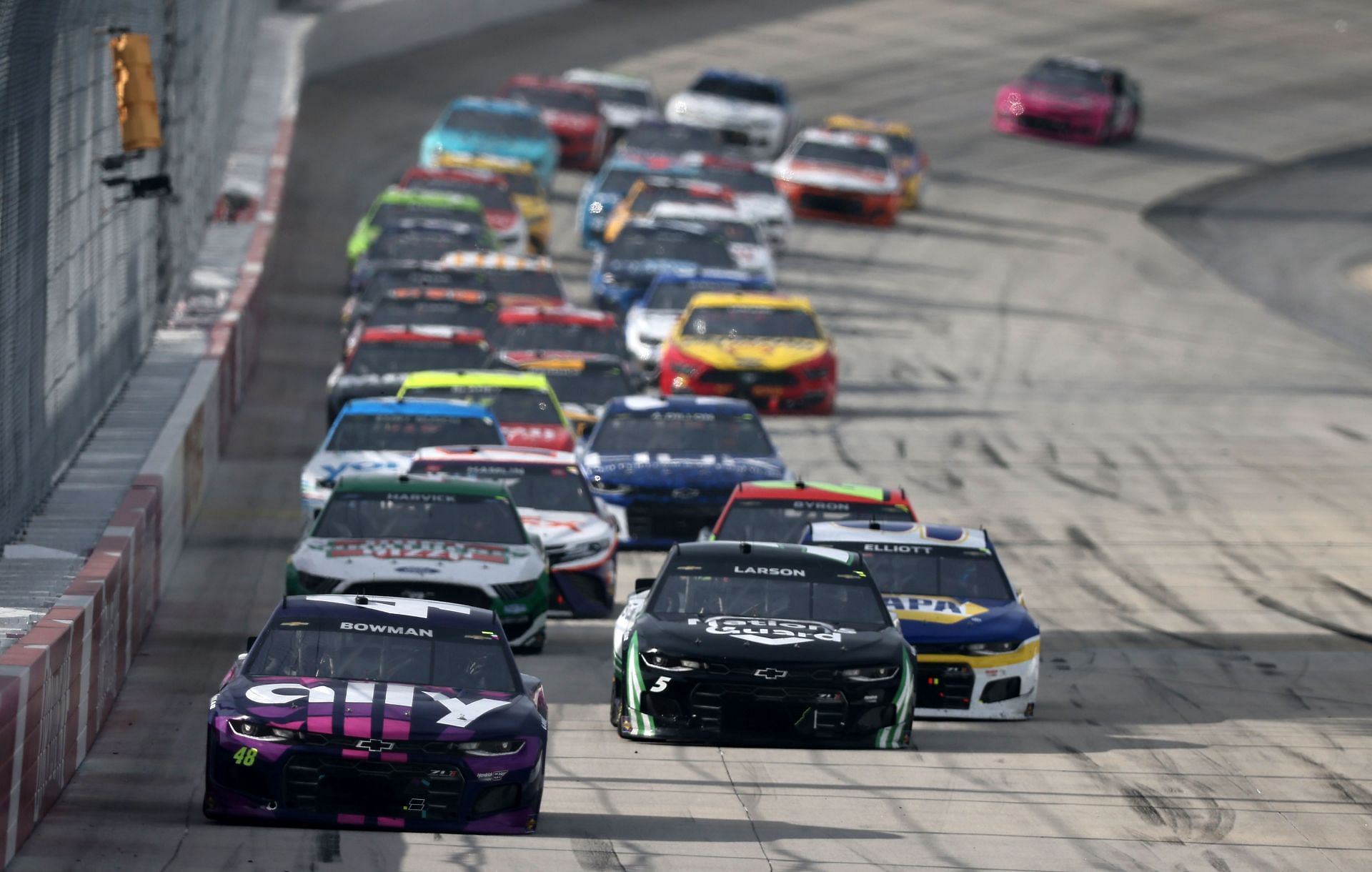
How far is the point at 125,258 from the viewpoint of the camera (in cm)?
2089

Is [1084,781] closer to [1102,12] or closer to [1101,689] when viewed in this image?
[1101,689]

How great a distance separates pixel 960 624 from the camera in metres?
14.8

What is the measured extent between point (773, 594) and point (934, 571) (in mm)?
1910

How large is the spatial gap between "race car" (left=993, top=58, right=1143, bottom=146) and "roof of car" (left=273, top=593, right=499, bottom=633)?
124 ft

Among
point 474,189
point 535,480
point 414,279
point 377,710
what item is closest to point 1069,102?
point 474,189

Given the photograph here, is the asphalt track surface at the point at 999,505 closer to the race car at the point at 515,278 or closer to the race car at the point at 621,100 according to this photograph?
the race car at the point at 515,278

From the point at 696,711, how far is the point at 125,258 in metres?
9.57

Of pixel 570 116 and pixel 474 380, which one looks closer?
pixel 474 380

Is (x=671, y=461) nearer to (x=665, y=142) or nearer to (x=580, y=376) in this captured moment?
(x=580, y=376)

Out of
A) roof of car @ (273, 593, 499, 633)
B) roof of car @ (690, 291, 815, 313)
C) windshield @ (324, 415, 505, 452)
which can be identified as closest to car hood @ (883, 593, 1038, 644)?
roof of car @ (273, 593, 499, 633)

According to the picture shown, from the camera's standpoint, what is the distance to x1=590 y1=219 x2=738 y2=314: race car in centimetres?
3022

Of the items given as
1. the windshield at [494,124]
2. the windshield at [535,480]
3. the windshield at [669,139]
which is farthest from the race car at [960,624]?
the windshield at [669,139]

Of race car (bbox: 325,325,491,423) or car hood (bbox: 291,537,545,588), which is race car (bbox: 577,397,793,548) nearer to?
race car (bbox: 325,325,491,423)

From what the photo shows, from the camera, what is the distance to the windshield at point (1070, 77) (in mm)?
49281
